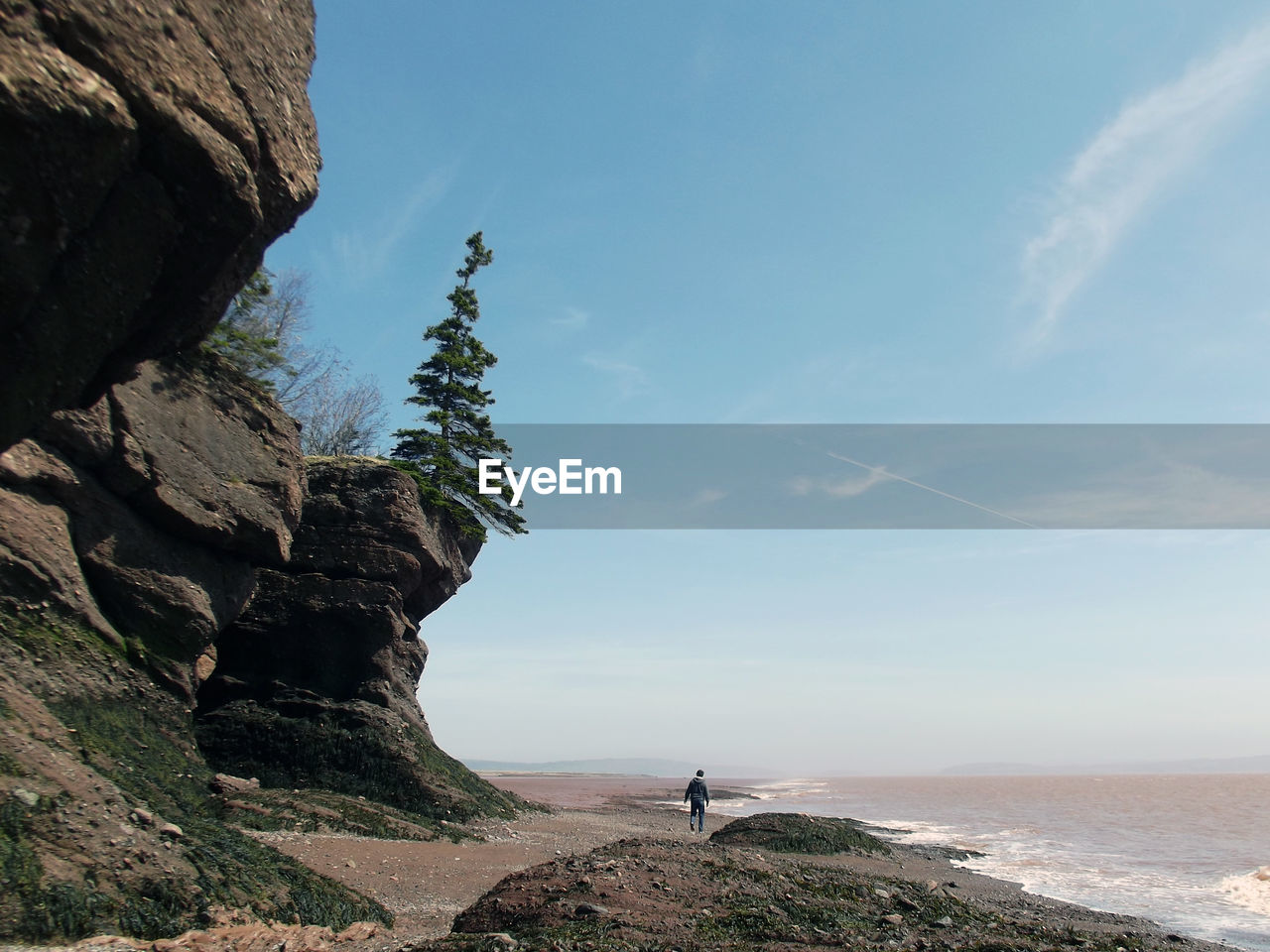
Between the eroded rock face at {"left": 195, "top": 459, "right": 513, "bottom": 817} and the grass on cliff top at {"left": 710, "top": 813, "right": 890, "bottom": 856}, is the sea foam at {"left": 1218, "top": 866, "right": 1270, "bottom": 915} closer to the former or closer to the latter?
the grass on cliff top at {"left": 710, "top": 813, "right": 890, "bottom": 856}

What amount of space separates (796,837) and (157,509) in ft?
60.0

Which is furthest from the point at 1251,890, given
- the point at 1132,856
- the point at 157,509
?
the point at 157,509

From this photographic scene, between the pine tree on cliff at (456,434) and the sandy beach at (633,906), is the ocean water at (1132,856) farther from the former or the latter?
the pine tree on cliff at (456,434)

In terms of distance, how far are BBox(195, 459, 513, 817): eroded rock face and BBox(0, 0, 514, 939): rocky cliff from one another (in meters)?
0.07

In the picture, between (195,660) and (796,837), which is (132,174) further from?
(796,837)

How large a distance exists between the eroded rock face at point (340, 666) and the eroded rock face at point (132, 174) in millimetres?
13852

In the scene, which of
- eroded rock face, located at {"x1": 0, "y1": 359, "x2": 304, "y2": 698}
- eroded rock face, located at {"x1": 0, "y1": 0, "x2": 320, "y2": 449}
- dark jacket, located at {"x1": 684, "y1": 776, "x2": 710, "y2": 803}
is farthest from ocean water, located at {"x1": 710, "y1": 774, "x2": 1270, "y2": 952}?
eroded rock face, located at {"x1": 0, "y1": 359, "x2": 304, "y2": 698}

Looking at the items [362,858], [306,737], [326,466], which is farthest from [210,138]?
[326,466]

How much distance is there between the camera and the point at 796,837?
22.7 meters

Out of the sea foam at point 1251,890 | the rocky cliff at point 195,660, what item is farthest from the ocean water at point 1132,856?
the rocky cliff at point 195,660

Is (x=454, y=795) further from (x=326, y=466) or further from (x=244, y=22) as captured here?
(x=244, y=22)

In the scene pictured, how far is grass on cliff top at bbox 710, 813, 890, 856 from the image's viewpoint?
22.3 meters

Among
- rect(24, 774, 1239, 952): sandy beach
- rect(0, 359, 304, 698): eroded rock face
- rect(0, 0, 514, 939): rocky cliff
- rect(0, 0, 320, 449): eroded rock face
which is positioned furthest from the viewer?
rect(0, 359, 304, 698): eroded rock face

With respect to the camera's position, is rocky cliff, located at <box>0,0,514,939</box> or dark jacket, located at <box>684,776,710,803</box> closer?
rocky cliff, located at <box>0,0,514,939</box>
